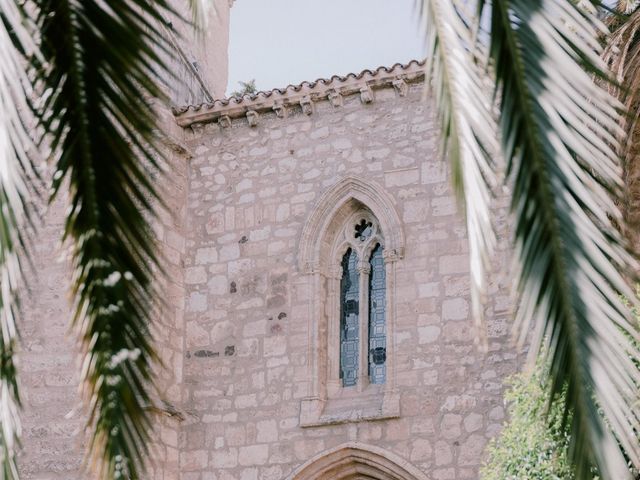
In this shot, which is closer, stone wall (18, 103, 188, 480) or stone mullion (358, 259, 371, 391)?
stone wall (18, 103, 188, 480)

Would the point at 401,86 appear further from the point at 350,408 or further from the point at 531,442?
the point at 531,442

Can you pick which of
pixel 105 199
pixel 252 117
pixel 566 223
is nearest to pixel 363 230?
pixel 252 117

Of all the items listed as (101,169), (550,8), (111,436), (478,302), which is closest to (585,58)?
(550,8)

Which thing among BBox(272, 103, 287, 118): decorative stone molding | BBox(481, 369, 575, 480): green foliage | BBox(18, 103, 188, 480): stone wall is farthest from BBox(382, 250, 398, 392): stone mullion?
BBox(481, 369, 575, 480): green foliage

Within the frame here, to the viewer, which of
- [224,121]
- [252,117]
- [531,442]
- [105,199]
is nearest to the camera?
[105,199]

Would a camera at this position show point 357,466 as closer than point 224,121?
Yes

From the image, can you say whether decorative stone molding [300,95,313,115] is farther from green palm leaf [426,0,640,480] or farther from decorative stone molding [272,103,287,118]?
green palm leaf [426,0,640,480]

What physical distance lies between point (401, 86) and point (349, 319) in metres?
2.43

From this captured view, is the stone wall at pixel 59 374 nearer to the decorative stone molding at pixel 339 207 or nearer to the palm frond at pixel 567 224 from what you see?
Answer: the decorative stone molding at pixel 339 207

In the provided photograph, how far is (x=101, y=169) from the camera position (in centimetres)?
337

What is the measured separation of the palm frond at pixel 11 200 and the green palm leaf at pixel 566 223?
52.5 inches

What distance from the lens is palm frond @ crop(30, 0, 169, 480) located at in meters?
3.18

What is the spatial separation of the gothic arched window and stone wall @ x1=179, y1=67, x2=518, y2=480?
15.1 inches

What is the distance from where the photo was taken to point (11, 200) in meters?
3.14
